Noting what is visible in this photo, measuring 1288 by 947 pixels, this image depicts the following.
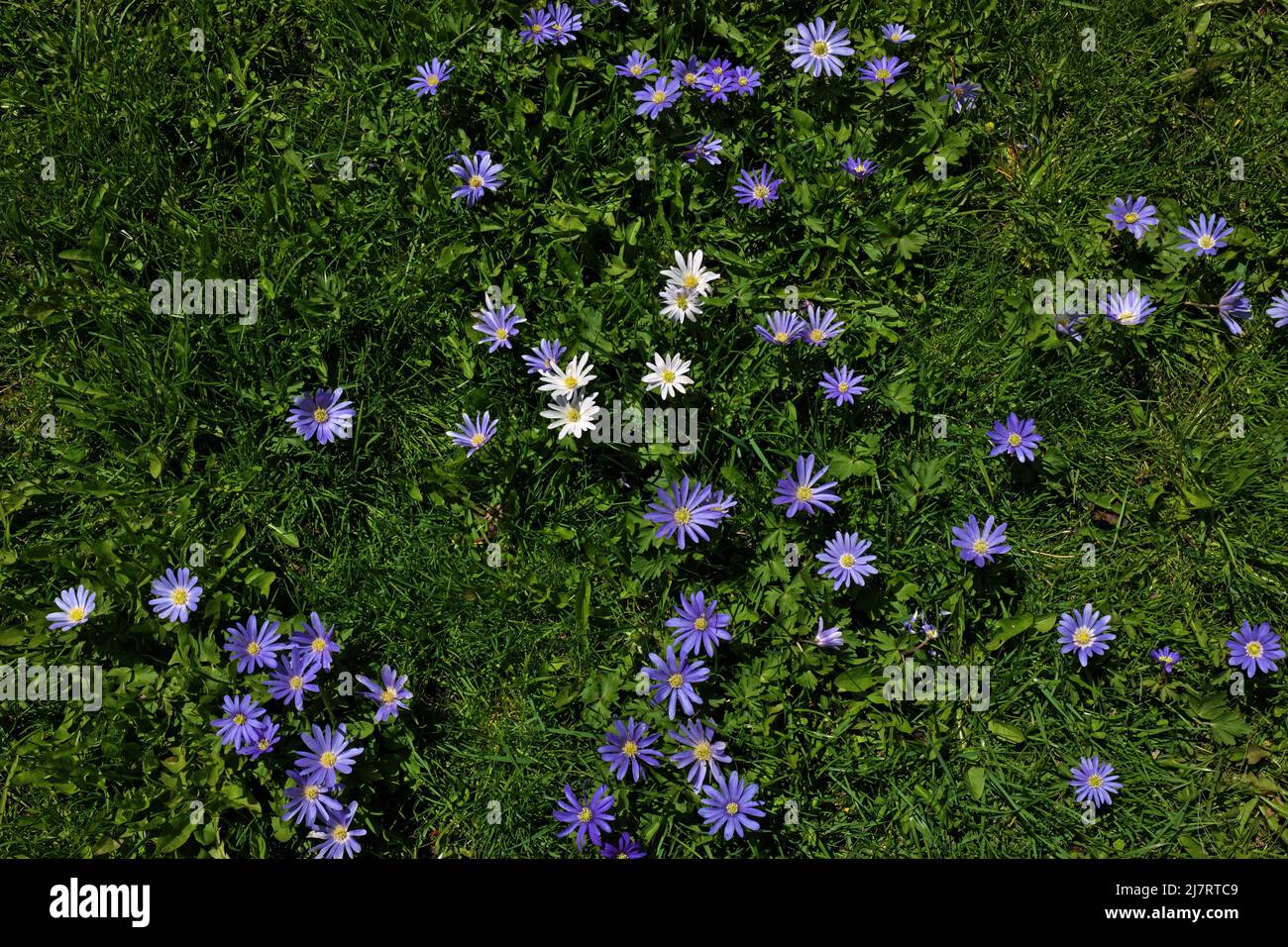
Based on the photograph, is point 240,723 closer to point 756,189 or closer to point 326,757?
point 326,757

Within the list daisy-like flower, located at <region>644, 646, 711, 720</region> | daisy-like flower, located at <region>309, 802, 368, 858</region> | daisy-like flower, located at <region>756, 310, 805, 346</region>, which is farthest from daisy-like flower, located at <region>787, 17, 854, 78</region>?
daisy-like flower, located at <region>309, 802, 368, 858</region>

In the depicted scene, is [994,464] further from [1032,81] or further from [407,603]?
[407,603]

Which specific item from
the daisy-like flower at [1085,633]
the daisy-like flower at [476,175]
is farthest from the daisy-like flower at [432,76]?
the daisy-like flower at [1085,633]

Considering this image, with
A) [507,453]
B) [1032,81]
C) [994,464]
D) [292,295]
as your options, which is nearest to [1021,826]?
[994,464]

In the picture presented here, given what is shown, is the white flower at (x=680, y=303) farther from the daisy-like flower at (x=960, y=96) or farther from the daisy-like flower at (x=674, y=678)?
the daisy-like flower at (x=960, y=96)

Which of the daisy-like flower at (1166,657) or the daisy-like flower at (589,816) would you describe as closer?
the daisy-like flower at (589,816)

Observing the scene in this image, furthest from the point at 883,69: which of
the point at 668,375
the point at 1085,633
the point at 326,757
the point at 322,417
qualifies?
the point at 326,757

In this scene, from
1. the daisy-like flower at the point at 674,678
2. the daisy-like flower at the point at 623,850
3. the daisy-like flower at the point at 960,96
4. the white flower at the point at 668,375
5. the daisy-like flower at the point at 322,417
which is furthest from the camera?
the daisy-like flower at the point at 960,96
